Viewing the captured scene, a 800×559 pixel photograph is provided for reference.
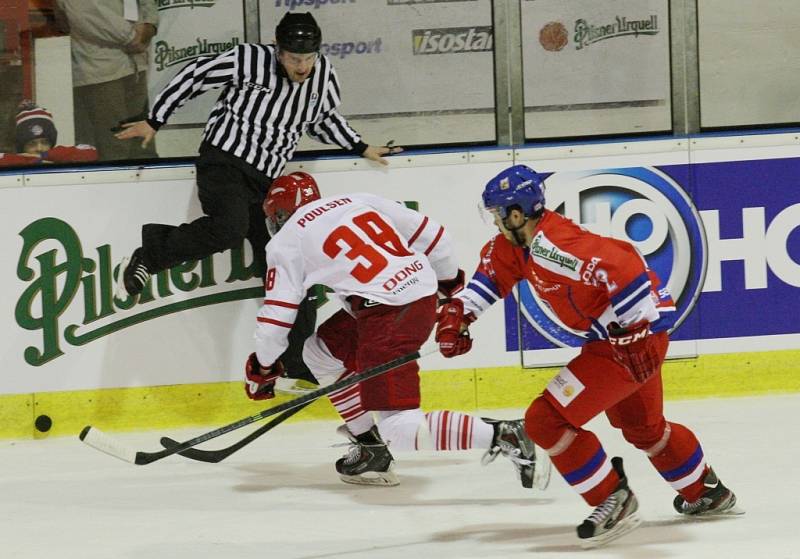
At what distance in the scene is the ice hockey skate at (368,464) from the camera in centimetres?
427

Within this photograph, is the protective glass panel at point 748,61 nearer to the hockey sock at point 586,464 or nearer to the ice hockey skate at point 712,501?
the ice hockey skate at point 712,501

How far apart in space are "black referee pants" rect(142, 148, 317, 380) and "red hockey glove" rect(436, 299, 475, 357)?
1407mm

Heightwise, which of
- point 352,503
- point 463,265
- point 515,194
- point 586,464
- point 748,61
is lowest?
point 352,503

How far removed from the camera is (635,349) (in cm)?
327

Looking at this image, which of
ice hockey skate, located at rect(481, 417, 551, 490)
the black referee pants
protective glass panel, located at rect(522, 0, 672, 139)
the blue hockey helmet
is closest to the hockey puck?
the black referee pants

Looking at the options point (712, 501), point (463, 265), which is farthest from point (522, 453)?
point (463, 265)

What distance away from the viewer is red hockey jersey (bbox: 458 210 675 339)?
3.25 meters

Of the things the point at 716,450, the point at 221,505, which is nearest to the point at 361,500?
the point at 221,505

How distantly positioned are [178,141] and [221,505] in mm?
1654

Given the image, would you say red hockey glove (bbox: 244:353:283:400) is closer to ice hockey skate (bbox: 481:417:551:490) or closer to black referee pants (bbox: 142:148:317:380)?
ice hockey skate (bbox: 481:417:551:490)

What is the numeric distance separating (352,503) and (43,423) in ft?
5.03

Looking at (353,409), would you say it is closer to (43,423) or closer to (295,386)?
(295,386)

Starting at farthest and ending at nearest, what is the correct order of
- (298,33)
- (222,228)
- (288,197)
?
1. (222,228)
2. (298,33)
3. (288,197)

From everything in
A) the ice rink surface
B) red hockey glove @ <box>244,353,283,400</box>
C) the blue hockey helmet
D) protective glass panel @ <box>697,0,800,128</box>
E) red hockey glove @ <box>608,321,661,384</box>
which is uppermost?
protective glass panel @ <box>697,0,800,128</box>
